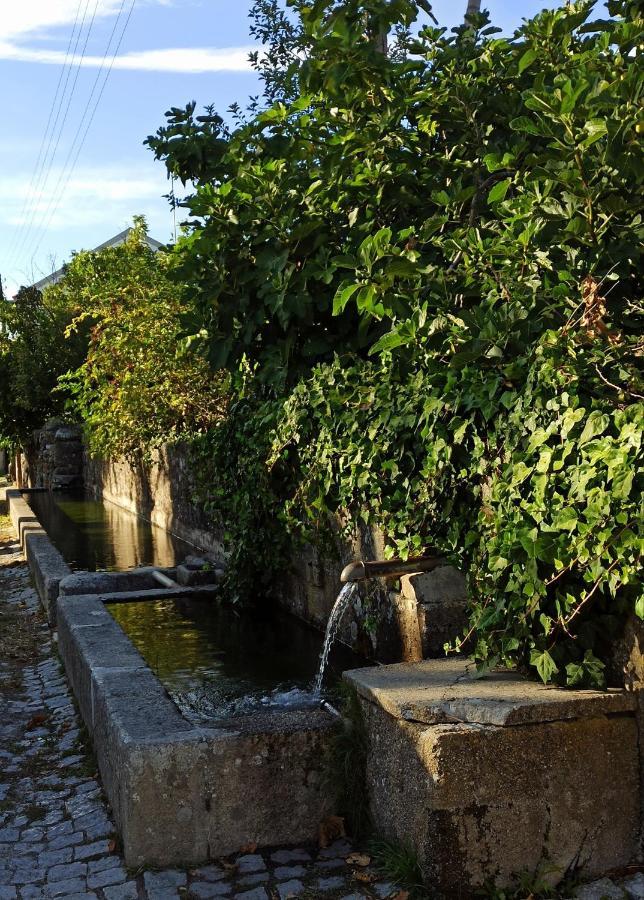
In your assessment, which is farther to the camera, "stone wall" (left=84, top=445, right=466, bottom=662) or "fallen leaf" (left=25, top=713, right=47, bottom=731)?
"fallen leaf" (left=25, top=713, right=47, bottom=731)

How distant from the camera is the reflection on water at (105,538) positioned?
977cm

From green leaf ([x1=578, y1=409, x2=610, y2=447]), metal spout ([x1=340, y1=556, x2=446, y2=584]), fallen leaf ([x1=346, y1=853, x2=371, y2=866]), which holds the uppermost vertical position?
green leaf ([x1=578, y1=409, x2=610, y2=447])

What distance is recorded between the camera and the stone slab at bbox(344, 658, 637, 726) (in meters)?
3.07

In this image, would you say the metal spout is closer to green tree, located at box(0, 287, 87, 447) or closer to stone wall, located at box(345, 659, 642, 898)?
stone wall, located at box(345, 659, 642, 898)

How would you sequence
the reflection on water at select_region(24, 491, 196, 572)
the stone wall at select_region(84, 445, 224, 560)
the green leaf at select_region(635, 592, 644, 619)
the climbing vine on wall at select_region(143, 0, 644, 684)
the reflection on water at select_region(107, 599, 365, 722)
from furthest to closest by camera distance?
the stone wall at select_region(84, 445, 224, 560) < the reflection on water at select_region(24, 491, 196, 572) < the reflection on water at select_region(107, 599, 365, 722) < the climbing vine on wall at select_region(143, 0, 644, 684) < the green leaf at select_region(635, 592, 644, 619)

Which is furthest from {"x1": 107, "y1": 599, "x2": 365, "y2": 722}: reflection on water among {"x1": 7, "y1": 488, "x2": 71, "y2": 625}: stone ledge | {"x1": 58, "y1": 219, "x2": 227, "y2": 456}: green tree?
{"x1": 58, "y1": 219, "x2": 227, "y2": 456}: green tree

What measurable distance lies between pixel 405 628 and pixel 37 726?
2010mm

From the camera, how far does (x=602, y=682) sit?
3.22m

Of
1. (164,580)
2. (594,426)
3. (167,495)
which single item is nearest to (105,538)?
(167,495)

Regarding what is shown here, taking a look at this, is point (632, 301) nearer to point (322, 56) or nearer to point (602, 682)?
point (602, 682)

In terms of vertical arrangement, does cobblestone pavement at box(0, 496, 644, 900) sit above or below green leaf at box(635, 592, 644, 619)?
below

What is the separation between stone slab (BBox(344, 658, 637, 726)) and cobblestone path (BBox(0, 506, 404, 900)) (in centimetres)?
57

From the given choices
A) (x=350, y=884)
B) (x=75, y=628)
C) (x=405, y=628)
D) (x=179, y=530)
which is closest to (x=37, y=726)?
(x=75, y=628)

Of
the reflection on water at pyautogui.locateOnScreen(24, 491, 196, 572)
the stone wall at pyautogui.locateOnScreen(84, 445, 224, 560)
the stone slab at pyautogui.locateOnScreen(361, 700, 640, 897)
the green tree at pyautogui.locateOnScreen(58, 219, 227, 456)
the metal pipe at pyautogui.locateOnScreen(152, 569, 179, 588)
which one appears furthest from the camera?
the green tree at pyautogui.locateOnScreen(58, 219, 227, 456)
